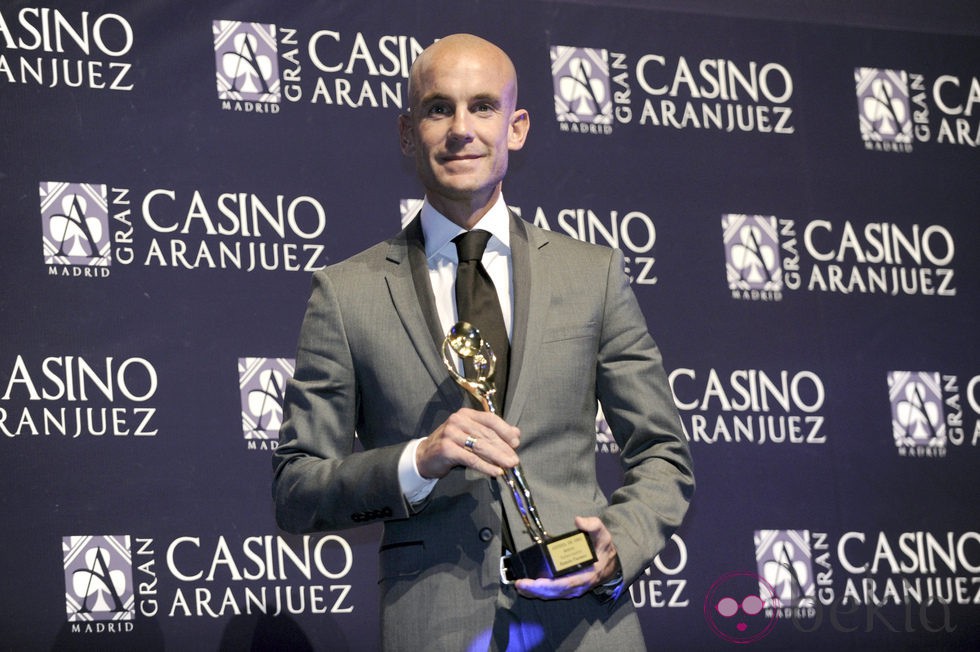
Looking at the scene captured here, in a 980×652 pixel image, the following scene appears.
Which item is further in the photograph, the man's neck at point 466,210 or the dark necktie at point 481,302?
the man's neck at point 466,210

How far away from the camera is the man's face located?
2.41 metres

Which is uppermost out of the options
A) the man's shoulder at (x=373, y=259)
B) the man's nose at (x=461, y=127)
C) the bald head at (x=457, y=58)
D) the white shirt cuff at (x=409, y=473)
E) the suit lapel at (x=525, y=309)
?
the bald head at (x=457, y=58)

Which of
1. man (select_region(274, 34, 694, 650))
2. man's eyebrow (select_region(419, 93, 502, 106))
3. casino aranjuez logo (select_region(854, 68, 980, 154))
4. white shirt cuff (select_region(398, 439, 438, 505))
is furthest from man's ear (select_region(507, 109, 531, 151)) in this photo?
casino aranjuez logo (select_region(854, 68, 980, 154))

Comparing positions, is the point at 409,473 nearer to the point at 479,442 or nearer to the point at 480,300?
the point at 479,442

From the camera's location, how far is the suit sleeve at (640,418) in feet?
7.33

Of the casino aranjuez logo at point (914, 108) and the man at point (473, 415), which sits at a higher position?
the casino aranjuez logo at point (914, 108)

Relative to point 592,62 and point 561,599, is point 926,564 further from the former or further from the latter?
point 561,599

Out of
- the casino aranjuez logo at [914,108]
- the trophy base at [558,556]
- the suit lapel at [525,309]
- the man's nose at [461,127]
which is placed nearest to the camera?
the trophy base at [558,556]

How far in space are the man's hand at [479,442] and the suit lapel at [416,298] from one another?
25 centimetres

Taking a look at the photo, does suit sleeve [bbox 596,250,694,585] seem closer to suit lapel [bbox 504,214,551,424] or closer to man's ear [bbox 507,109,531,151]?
suit lapel [bbox 504,214,551,424]

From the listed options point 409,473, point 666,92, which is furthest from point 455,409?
point 666,92

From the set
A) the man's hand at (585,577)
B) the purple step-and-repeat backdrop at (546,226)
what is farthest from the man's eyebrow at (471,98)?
the purple step-and-repeat backdrop at (546,226)

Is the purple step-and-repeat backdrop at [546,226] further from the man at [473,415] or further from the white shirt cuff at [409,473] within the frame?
the white shirt cuff at [409,473]

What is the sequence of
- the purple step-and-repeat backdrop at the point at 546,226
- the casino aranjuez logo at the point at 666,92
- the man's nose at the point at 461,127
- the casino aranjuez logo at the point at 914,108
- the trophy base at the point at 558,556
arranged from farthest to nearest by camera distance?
the casino aranjuez logo at the point at 914,108, the casino aranjuez logo at the point at 666,92, the purple step-and-repeat backdrop at the point at 546,226, the man's nose at the point at 461,127, the trophy base at the point at 558,556
